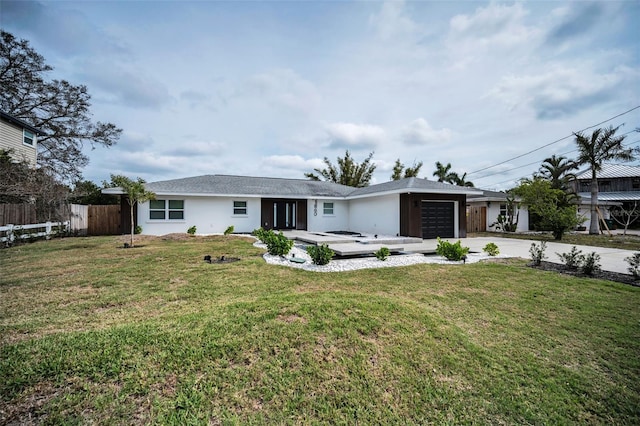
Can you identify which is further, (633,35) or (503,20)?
(633,35)

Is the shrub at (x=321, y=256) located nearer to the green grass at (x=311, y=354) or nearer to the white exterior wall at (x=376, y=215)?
the green grass at (x=311, y=354)

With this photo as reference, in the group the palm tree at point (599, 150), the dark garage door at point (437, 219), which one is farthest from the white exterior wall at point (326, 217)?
the palm tree at point (599, 150)

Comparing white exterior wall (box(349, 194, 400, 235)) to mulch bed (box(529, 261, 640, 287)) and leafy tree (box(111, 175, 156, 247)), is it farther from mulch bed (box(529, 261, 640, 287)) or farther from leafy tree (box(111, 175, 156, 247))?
leafy tree (box(111, 175, 156, 247))

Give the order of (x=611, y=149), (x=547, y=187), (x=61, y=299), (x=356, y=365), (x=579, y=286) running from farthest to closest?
(x=611, y=149)
(x=547, y=187)
(x=579, y=286)
(x=61, y=299)
(x=356, y=365)

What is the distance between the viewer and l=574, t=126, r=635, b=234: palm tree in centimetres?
1873

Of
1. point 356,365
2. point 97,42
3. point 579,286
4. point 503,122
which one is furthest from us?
point 503,122

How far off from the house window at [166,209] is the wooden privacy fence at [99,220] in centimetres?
211

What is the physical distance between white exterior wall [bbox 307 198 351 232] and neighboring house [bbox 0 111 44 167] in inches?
591

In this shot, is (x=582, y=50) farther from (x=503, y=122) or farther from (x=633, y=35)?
(x=503, y=122)

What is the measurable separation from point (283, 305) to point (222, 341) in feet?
3.88

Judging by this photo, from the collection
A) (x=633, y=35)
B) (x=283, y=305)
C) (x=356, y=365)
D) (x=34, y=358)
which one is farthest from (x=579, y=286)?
(x=633, y=35)

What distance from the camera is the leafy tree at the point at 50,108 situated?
1781 cm

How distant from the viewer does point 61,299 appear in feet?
14.5

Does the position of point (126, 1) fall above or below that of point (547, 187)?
above
